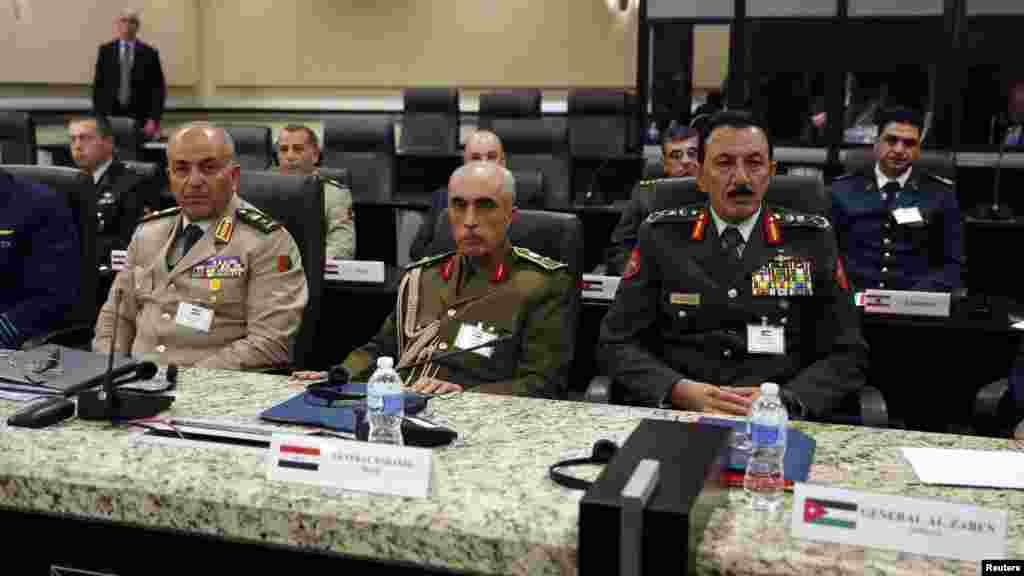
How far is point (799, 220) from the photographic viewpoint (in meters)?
2.49

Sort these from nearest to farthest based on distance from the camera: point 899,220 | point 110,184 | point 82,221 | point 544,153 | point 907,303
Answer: point 82,221, point 907,303, point 899,220, point 110,184, point 544,153

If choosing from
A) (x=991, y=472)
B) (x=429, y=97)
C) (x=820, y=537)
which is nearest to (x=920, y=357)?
(x=991, y=472)

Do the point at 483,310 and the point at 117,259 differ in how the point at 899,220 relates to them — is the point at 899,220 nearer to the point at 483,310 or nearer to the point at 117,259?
the point at 483,310

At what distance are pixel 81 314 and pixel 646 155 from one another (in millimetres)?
5040

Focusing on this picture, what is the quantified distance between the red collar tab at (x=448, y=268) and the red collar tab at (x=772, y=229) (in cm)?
75

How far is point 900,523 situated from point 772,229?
1.43m

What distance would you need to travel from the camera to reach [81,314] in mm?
2857

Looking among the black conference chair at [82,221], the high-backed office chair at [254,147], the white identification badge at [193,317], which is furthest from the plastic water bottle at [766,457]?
the high-backed office chair at [254,147]

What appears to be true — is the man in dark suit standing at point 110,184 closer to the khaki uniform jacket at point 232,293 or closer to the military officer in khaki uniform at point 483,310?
A: the khaki uniform jacket at point 232,293

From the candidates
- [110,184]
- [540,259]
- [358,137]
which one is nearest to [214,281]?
[540,259]

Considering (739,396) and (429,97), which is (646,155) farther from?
(739,396)

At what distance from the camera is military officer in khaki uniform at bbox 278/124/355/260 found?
15.0ft

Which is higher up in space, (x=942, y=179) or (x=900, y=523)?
(x=942, y=179)

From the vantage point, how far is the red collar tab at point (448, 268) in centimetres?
261
